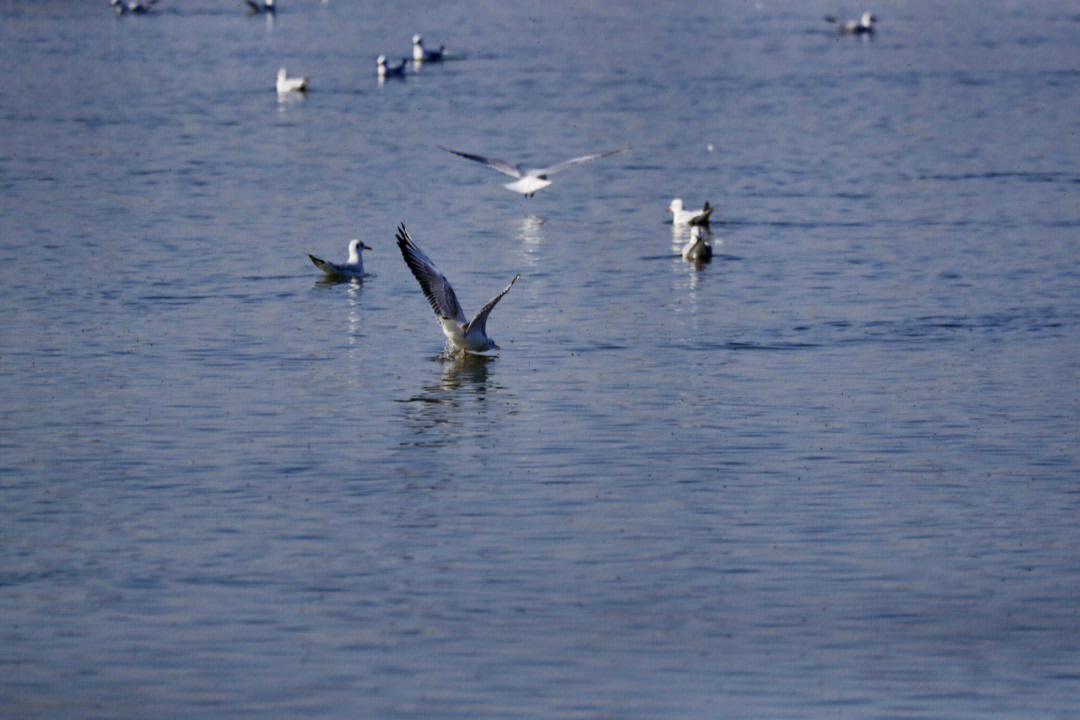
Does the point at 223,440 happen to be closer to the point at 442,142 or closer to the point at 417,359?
the point at 417,359

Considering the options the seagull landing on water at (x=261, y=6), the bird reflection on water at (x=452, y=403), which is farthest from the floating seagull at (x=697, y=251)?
the seagull landing on water at (x=261, y=6)

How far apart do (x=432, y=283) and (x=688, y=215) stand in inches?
420

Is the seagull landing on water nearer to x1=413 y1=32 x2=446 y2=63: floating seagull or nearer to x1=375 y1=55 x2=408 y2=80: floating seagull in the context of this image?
x1=413 y1=32 x2=446 y2=63: floating seagull

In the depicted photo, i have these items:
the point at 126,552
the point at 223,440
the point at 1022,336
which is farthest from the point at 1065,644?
the point at 1022,336

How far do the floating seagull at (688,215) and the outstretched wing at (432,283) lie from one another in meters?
9.73

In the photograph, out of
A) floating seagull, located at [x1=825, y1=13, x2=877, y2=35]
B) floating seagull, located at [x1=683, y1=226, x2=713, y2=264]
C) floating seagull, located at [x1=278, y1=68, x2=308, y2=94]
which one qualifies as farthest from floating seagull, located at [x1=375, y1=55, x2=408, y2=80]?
floating seagull, located at [x1=683, y1=226, x2=713, y2=264]

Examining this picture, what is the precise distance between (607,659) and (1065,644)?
2807 millimetres

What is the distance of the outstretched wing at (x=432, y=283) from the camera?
61.0 ft

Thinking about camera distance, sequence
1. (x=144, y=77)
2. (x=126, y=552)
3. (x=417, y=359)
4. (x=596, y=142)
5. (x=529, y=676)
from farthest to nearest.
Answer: (x=144, y=77) → (x=596, y=142) → (x=417, y=359) → (x=126, y=552) → (x=529, y=676)

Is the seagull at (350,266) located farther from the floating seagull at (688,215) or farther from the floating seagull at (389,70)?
the floating seagull at (389,70)

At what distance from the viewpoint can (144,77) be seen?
193ft

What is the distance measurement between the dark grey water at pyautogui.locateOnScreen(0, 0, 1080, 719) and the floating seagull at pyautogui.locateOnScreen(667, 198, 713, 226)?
53 cm

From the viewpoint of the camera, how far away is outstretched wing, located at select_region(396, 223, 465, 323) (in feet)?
61.0

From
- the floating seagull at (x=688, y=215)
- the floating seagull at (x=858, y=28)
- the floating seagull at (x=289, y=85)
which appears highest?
the floating seagull at (x=858, y=28)
